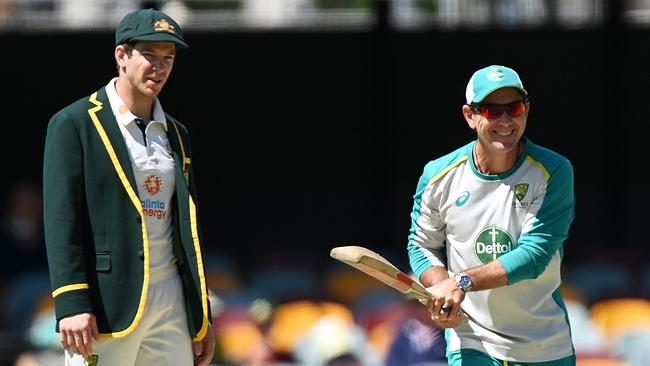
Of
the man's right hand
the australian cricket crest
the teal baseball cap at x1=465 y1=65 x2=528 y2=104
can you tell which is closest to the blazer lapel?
the man's right hand

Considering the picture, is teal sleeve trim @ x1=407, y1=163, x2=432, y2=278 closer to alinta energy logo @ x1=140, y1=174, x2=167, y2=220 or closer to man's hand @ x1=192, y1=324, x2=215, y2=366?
man's hand @ x1=192, y1=324, x2=215, y2=366

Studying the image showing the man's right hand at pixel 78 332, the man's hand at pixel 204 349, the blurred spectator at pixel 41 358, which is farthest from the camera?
the blurred spectator at pixel 41 358

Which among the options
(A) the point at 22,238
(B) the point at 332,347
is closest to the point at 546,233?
(B) the point at 332,347

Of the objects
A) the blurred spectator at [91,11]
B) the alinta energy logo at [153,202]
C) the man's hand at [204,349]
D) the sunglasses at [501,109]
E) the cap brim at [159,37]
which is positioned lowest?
the man's hand at [204,349]

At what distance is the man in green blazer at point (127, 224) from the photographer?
374 cm

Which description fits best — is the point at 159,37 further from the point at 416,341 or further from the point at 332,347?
the point at 332,347

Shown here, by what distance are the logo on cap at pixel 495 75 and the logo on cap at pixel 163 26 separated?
105 cm

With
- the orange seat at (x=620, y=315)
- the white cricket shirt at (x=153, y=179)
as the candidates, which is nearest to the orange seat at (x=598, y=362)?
the orange seat at (x=620, y=315)

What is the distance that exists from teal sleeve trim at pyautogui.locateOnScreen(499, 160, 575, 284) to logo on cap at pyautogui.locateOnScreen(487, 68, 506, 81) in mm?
376

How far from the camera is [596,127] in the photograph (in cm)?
1184

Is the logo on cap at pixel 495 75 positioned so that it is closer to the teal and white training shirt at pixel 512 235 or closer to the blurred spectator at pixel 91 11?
the teal and white training shirt at pixel 512 235

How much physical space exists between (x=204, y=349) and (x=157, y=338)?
216mm

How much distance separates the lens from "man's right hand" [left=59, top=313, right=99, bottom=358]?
3.68m

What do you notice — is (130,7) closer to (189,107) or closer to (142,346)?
(189,107)
